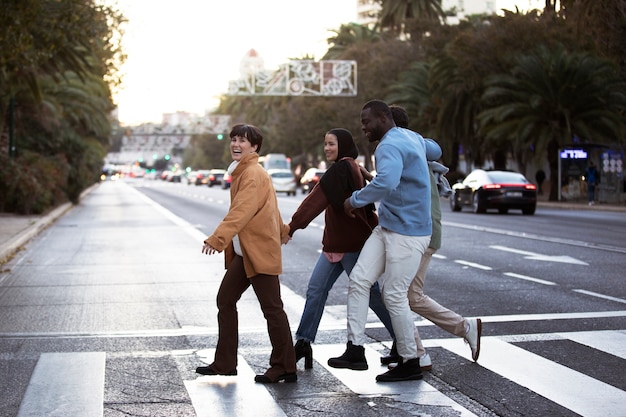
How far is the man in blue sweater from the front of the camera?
7.04 metres

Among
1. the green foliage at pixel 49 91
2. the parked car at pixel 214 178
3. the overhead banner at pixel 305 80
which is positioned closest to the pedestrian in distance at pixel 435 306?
the green foliage at pixel 49 91

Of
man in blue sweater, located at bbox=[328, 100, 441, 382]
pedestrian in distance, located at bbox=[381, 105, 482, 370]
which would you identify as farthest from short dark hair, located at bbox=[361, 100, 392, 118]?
pedestrian in distance, located at bbox=[381, 105, 482, 370]

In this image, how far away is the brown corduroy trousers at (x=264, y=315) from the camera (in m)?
7.16

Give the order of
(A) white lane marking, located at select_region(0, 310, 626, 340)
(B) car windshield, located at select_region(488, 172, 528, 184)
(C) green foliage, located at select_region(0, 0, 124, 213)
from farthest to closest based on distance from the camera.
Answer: (B) car windshield, located at select_region(488, 172, 528, 184)
(C) green foliage, located at select_region(0, 0, 124, 213)
(A) white lane marking, located at select_region(0, 310, 626, 340)

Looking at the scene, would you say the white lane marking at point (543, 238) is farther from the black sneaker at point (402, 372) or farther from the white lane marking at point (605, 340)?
the black sneaker at point (402, 372)

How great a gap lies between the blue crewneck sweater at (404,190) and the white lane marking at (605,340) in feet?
6.82

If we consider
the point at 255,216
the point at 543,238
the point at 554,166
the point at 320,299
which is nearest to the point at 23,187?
the point at 543,238

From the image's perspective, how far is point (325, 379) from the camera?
287 inches

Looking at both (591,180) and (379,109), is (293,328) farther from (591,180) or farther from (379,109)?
(591,180)

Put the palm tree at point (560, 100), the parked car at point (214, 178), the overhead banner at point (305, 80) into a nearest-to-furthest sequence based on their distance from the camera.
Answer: the palm tree at point (560, 100) < the overhead banner at point (305, 80) < the parked car at point (214, 178)

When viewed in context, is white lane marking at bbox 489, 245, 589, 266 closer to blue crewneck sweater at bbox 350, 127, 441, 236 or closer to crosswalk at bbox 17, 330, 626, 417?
crosswalk at bbox 17, 330, 626, 417

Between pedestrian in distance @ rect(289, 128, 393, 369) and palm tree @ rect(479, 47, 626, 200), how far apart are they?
35.2 m

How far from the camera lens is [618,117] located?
42.4 m

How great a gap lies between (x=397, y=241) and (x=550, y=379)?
1.40m
